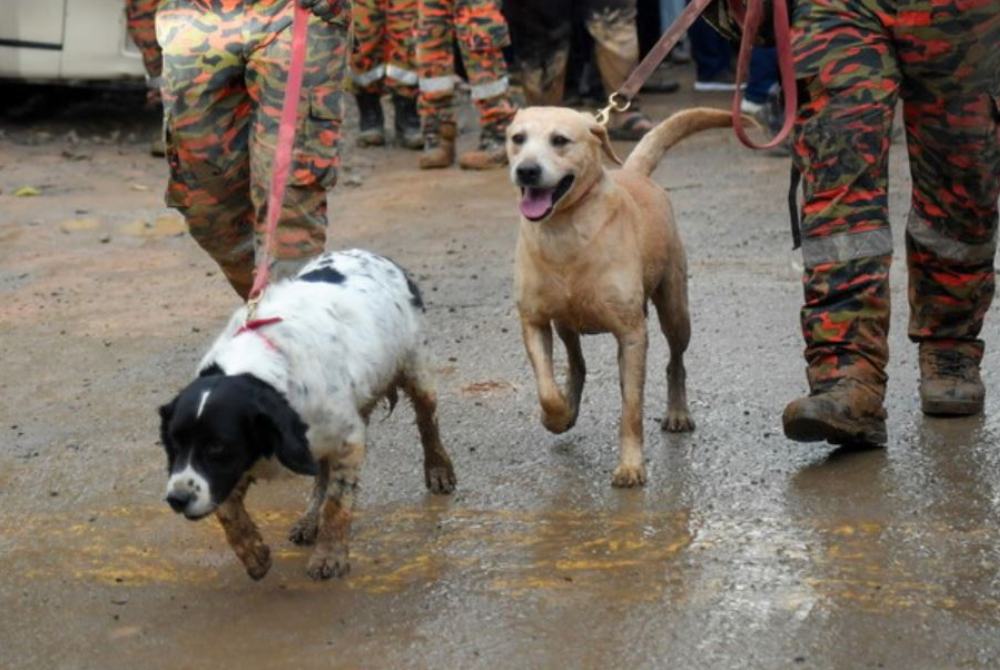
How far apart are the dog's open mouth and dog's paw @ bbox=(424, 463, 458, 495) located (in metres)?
0.79

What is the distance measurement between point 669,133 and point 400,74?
5.94 meters

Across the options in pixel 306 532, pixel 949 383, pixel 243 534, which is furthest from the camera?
pixel 949 383

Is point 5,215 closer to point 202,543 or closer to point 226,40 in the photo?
point 226,40

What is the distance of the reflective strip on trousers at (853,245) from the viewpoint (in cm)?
530

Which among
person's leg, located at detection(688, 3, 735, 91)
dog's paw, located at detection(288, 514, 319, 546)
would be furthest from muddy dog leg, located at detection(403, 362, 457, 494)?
person's leg, located at detection(688, 3, 735, 91)

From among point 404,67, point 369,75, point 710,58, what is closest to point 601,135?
point 404,67

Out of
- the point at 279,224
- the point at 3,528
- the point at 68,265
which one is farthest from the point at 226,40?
the point at 68,265

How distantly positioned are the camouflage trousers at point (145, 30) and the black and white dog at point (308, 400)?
21.2 ft

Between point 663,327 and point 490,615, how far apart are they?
6.08 ft

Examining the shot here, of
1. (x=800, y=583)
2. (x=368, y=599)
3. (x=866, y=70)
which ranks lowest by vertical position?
(x=368, y=599)

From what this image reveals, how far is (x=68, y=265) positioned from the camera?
873 cm

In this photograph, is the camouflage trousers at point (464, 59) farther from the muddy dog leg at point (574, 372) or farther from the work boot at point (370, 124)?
the muddy dog leg at point (574, 372)

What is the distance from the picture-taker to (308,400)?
4543 mm

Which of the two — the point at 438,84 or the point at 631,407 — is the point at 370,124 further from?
the point at 631,407
